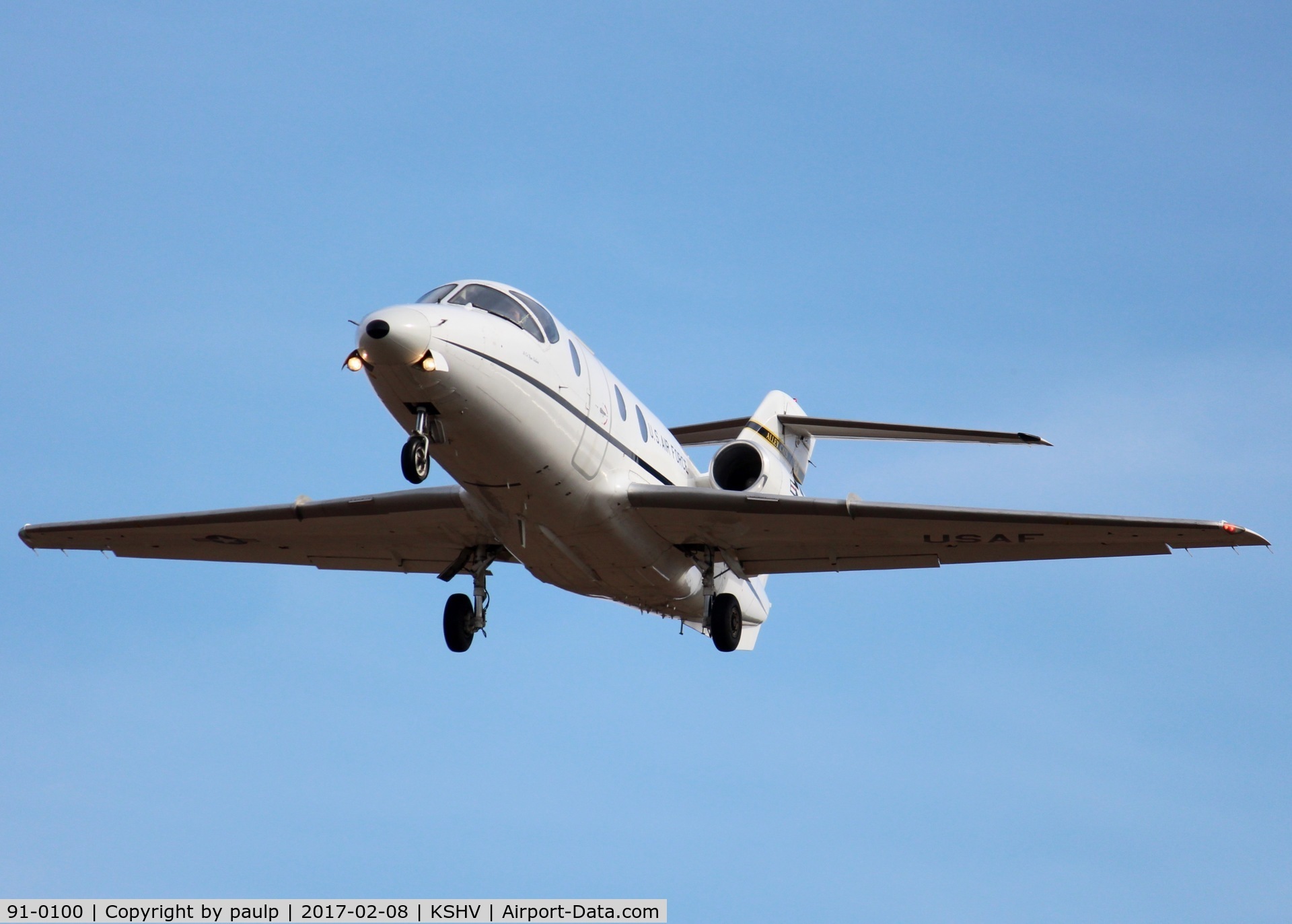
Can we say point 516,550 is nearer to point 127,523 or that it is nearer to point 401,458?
point 401,458

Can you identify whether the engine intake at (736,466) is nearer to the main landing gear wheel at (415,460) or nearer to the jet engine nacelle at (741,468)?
the jet engine nacelle at (741,468)

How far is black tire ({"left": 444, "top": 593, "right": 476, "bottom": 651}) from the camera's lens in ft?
66.4

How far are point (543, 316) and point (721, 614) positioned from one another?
4.95 meters

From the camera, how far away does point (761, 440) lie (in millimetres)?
22875

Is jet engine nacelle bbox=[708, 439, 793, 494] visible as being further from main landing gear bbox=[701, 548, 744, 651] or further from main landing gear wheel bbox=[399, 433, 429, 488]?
main landing gear wheel bbox=[399, 433, 429, 488]

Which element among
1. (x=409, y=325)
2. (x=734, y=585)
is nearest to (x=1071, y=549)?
(x=734, y=585)

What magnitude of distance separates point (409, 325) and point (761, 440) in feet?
27.6

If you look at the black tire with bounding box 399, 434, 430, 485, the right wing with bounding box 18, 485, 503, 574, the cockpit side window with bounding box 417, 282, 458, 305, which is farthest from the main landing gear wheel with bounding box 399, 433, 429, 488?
the right wing with bounding box 18, 485, 503, 574

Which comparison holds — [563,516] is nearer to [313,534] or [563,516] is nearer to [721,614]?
[721,614]

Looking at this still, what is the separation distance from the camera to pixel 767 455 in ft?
72.9

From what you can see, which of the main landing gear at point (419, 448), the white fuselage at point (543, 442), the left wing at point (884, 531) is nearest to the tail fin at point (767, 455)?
the white fuselage at point (543, 442)

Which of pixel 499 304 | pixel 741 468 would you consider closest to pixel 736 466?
pixel 741 468

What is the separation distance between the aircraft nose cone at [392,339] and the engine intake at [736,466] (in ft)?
23.8

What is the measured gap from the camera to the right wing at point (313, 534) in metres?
19.9
